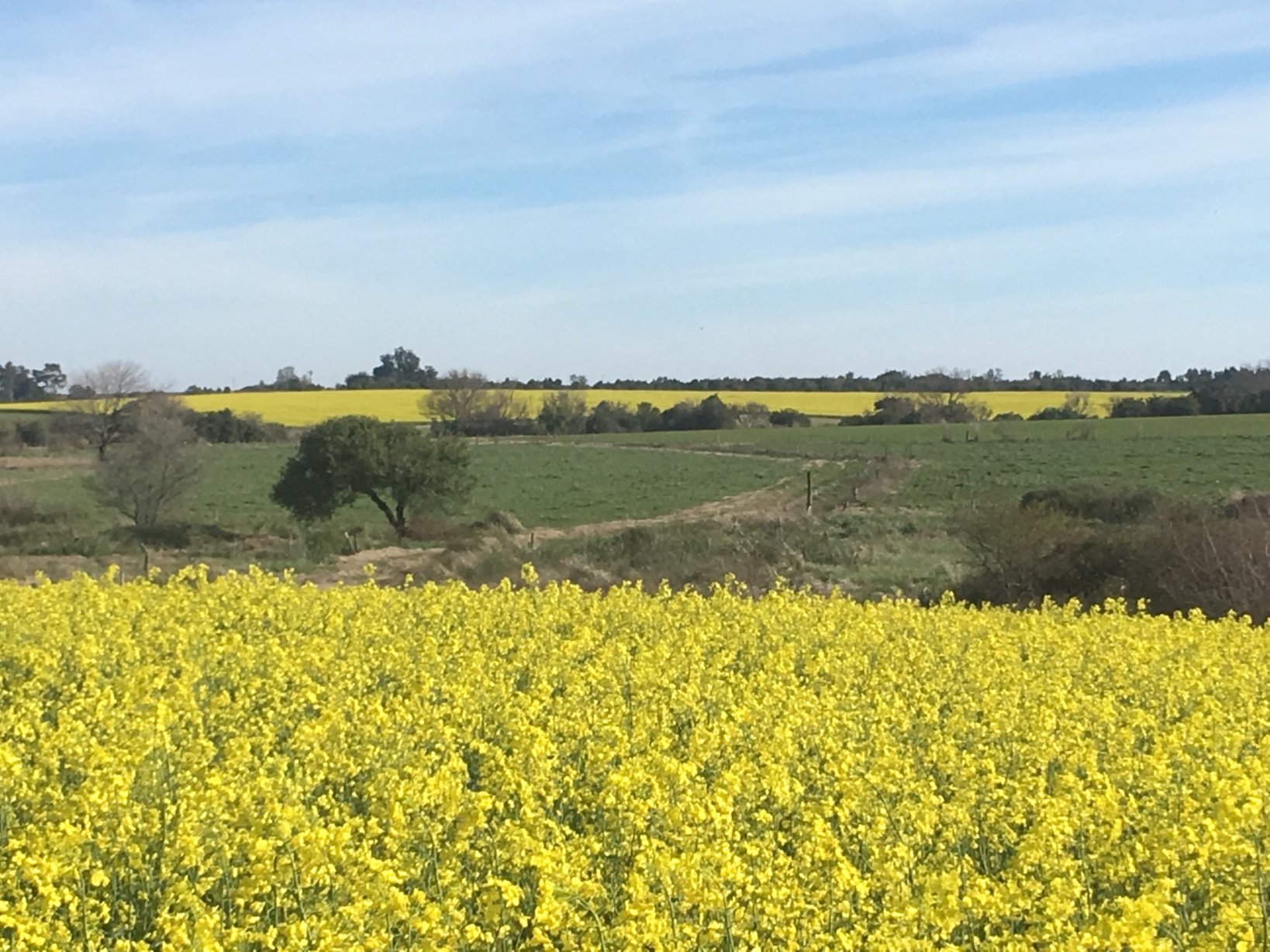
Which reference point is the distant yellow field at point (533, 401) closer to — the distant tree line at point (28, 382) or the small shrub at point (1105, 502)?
the distant tree line at point (28, 382)

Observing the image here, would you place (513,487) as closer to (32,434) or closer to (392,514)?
(392,514)

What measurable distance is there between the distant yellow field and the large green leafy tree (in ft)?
157

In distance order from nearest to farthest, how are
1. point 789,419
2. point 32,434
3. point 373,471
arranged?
point 373,471 < point 32,434 < point 789,419

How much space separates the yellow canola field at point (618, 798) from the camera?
4336 millimetres

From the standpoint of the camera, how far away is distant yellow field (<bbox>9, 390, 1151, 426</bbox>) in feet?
297

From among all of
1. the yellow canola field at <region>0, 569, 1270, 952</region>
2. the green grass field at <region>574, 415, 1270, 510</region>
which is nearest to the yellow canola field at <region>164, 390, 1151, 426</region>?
the green grass field at <region>574, 415, 1270, 510</region>

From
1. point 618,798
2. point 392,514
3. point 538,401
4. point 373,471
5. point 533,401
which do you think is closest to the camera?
point 618,798

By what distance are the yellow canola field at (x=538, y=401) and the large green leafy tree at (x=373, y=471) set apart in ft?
154

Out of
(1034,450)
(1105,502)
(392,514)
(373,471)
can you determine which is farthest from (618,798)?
(1034,450)

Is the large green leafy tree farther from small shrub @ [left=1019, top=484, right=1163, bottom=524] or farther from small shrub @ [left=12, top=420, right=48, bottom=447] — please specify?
small shrub @ [left=12, top=420, right=48, bottom=447]

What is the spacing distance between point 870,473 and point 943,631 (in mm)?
34996

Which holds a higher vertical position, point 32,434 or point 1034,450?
point 32,434

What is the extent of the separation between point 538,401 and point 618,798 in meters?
96.2

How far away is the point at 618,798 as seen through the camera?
5355 mm
